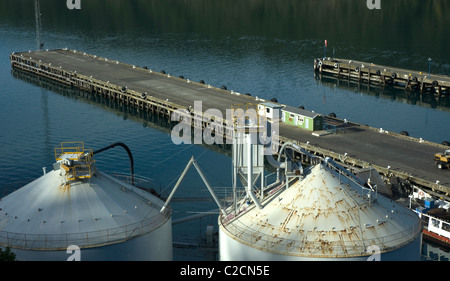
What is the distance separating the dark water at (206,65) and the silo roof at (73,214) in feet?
30.9

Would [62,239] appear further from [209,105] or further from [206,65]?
[206,65]

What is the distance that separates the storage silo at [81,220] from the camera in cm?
4331

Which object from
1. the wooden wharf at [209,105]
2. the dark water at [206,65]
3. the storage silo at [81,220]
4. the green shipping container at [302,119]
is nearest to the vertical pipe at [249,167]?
the storage silo at [81,220]

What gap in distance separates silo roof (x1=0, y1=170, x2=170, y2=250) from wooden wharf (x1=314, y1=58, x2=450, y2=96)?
77.7 meters

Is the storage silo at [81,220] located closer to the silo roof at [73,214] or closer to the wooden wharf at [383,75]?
the silo roof at [73,214]

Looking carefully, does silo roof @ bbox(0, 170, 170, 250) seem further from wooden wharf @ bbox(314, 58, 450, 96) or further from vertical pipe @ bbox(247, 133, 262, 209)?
wooden wharf @ bbox(314, 58, 450, 96)

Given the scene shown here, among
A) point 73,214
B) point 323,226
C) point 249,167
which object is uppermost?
point 249,167

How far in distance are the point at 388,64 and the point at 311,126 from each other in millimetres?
53170

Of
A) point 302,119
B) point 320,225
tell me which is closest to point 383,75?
point 302,119

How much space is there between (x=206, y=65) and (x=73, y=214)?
89202 mm

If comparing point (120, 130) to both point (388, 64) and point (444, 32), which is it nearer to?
point (388, 64)

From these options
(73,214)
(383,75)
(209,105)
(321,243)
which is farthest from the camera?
(383,75)

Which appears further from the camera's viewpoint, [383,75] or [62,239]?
[383,75]

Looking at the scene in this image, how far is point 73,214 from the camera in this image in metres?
44.4
